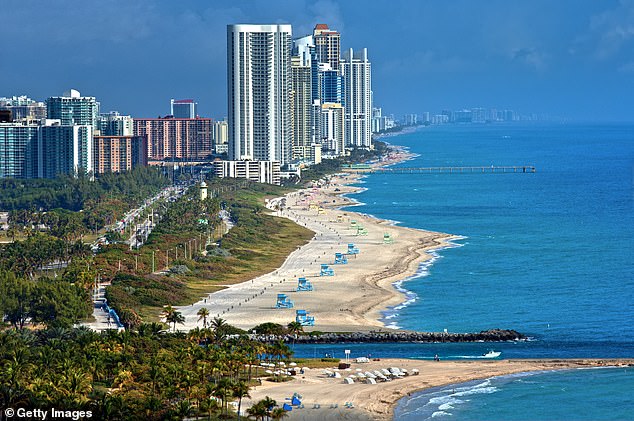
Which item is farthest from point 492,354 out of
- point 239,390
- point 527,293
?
point 527,293

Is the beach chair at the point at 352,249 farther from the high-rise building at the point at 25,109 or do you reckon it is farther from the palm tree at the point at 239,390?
the high-rise building at the point at 25,109

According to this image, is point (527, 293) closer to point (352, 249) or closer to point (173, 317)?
point (352, 249)

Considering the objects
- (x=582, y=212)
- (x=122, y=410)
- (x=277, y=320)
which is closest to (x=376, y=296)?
(x=277, y=320)

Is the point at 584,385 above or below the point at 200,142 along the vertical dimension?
below

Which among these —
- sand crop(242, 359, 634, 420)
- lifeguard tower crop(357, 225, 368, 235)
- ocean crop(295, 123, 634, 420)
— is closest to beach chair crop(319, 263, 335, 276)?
ocean crop(295, 123, 634, 420)

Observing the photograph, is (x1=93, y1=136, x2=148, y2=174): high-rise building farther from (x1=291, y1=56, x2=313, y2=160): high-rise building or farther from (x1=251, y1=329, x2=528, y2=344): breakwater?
(x1=251, y1=329, x2=528, y2=344): breakwater

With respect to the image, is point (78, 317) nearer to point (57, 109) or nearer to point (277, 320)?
point (277, 320)
